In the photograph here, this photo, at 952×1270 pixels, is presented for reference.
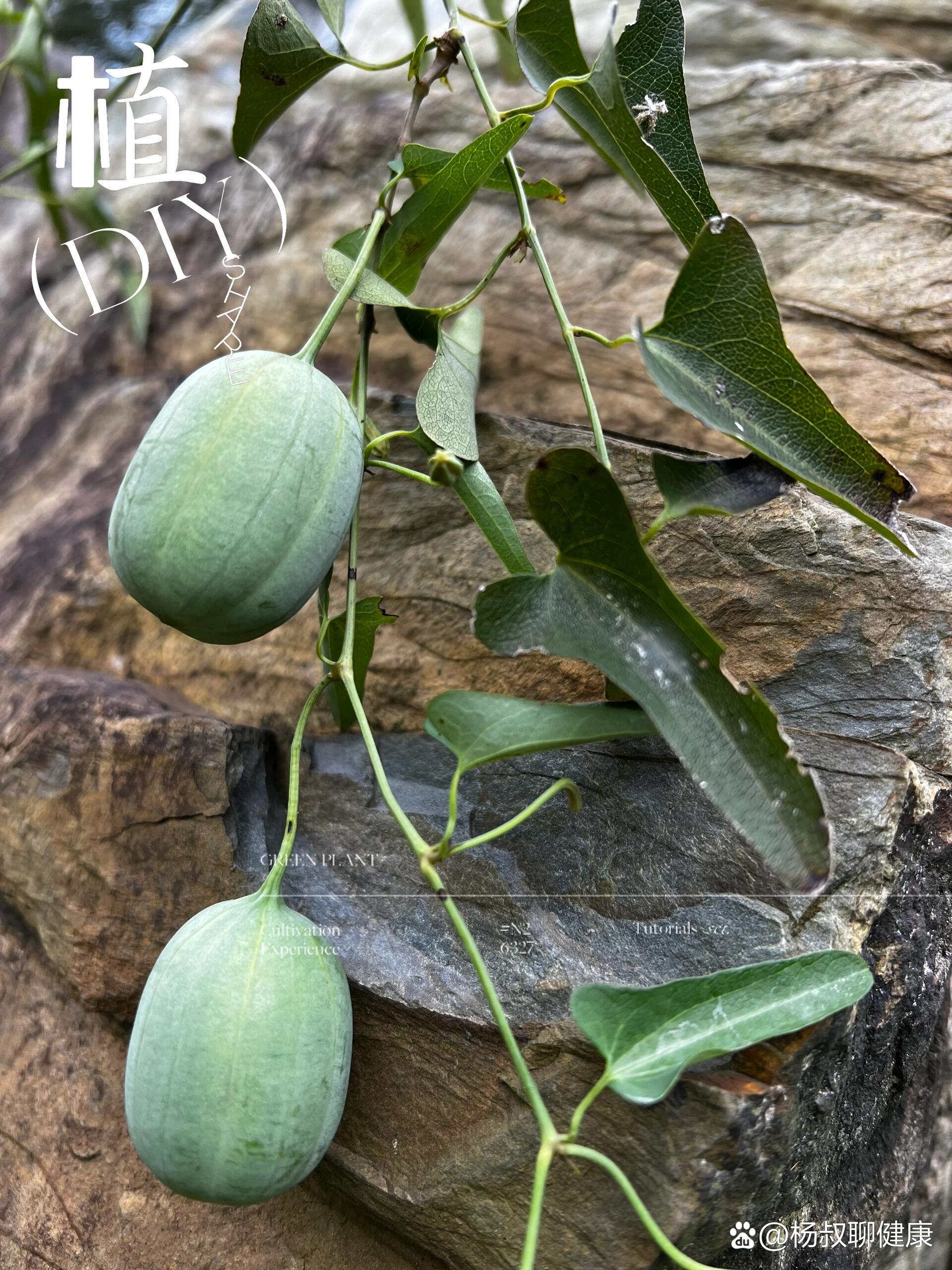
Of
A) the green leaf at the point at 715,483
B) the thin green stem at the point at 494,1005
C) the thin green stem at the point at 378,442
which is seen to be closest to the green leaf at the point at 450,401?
the thin green stem at the point at 378,442

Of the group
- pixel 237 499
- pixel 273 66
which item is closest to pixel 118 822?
pixel 237 499

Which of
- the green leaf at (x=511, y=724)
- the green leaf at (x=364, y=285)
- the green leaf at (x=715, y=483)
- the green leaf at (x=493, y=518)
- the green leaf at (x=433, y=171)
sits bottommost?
the green leaf at (x=511, y=724)

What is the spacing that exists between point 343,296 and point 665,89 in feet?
0.76

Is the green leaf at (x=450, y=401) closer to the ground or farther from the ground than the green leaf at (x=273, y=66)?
closer to the ground

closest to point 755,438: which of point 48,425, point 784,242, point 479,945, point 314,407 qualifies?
point 314,407

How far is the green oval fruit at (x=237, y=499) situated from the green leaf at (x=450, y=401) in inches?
2.7

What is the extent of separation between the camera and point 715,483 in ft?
1.61

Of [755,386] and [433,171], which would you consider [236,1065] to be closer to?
[755,386]

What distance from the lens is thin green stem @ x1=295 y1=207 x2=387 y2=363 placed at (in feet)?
1.74

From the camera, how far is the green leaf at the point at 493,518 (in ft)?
1.81

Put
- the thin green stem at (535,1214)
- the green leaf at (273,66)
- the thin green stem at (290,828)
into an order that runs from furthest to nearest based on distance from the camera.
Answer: the green leaf at (273,66) → the thin green stem at (290,828) → the thin green stem at (535,1214)

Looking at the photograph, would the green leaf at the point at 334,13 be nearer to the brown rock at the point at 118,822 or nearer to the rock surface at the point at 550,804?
the rock surface at the point at 550,804

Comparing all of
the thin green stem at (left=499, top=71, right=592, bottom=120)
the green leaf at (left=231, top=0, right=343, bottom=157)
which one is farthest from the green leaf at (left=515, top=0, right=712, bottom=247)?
the green leaf at (left=231, top=0, right=343, bottom=157)

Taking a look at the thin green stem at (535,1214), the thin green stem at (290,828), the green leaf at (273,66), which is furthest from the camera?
the green leaf at (273,66)
